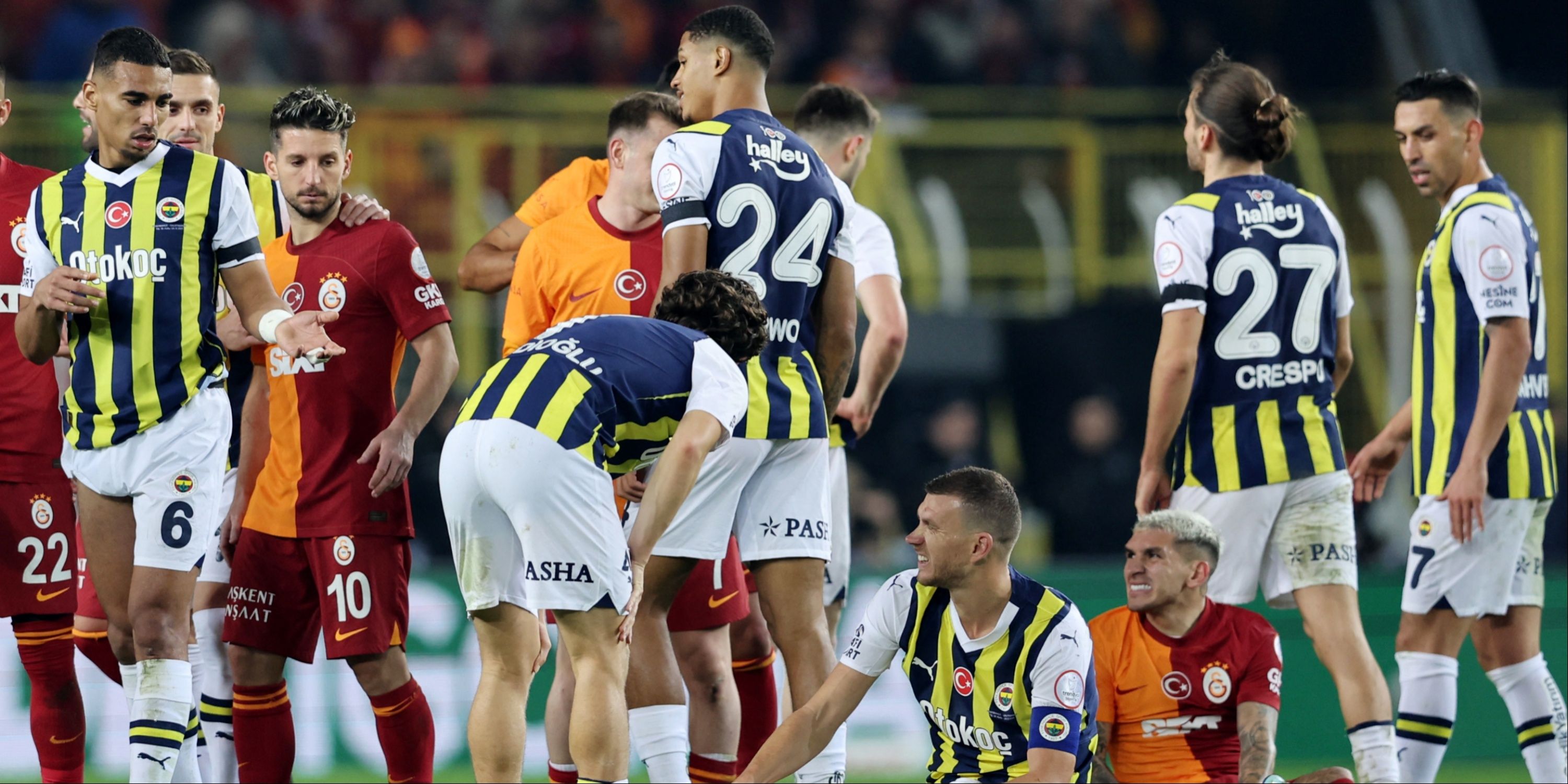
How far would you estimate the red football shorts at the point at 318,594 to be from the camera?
5941mm

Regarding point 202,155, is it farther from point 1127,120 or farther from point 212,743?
point 1127,120

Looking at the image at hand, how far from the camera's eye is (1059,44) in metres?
15.0

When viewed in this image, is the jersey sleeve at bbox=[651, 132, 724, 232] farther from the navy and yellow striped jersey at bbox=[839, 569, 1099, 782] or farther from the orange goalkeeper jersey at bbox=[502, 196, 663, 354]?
the navy and yellow striped jersey at bbox=[839, 569, 1099, 782]

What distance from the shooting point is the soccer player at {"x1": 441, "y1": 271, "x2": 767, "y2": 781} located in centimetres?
491

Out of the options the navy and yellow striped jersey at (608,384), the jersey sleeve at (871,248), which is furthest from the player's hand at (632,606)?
the jersey sleeve at (871,248)

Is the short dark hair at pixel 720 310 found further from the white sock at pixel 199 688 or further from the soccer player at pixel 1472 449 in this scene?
the soccer player at pixel 1472 449

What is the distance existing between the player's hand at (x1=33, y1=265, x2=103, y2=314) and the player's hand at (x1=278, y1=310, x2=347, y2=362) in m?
0.58

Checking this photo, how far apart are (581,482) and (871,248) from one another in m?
2.81

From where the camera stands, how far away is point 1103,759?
589 cm

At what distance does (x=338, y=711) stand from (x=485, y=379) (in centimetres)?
447

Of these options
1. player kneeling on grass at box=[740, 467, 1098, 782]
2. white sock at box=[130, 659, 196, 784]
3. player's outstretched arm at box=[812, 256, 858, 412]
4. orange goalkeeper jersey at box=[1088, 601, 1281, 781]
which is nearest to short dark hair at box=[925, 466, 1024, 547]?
player kneeling on grass at box=[740, 467, 1098, 782]

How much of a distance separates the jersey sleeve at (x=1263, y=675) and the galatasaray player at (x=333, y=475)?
276 centimetres

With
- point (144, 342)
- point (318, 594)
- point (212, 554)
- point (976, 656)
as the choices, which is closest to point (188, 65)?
point (144, 342)

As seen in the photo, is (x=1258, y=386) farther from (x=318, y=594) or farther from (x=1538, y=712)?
(x=318, y=594)
